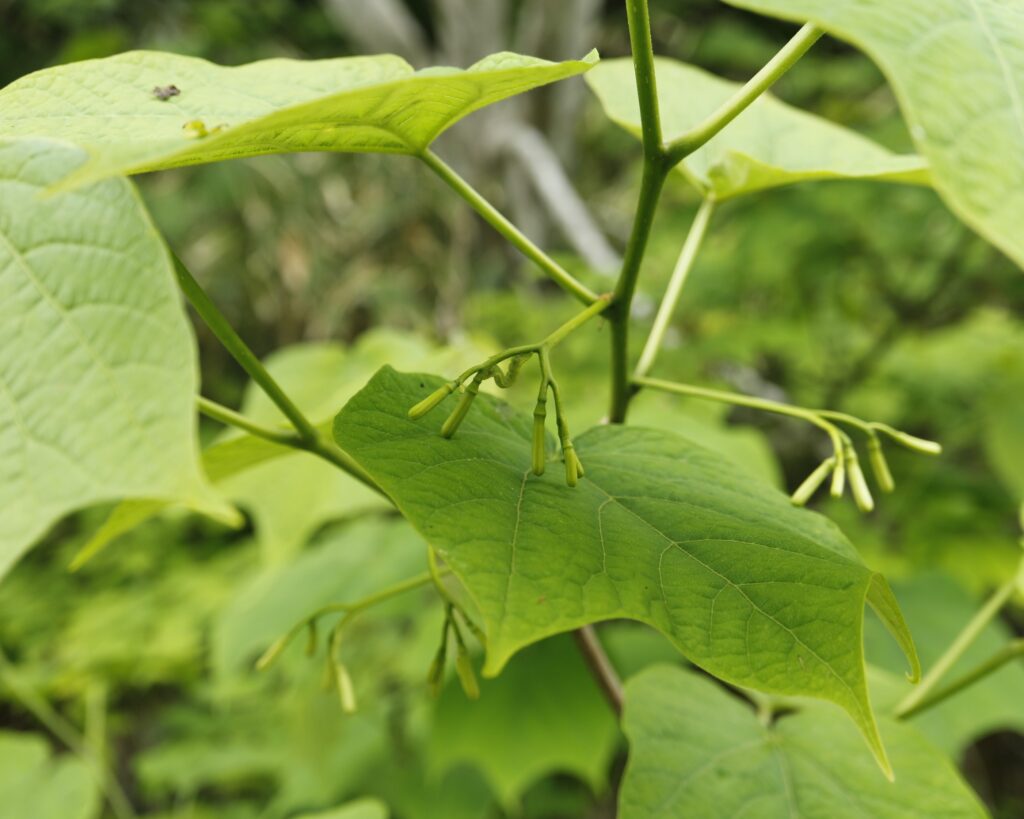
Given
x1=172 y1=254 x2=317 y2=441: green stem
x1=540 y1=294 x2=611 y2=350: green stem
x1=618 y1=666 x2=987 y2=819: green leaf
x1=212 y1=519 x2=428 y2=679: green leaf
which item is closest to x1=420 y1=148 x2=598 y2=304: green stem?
x1=540 y1=294 x2=611 y2=350: green stem

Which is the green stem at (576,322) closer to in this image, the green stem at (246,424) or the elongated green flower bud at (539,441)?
the elongated green flower bud at (539,441)

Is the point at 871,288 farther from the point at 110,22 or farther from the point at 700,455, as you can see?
the point at 110,22

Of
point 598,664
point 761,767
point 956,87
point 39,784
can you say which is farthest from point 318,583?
point 956,87

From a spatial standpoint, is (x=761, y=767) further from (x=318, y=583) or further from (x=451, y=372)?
(x=318, y=583)

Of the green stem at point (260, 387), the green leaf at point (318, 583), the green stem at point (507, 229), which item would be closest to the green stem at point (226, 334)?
the green stem at point (260, 387)

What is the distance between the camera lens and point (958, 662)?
1.12 m

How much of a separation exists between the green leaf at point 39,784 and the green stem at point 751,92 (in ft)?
3.39

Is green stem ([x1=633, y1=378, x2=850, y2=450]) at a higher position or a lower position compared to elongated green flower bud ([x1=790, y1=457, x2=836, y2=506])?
higher

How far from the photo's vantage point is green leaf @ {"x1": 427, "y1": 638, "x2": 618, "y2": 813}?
39.8 inches

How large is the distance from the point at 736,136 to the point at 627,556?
1.28 ft

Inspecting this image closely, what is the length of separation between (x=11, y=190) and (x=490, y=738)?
881mm

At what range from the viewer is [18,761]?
1.19 metres

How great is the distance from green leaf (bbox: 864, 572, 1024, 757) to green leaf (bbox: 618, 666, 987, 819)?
0.55m

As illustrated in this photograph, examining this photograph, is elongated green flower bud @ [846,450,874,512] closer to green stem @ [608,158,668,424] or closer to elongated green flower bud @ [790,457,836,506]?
elongated green flower bud @ [790,457,836,506]
